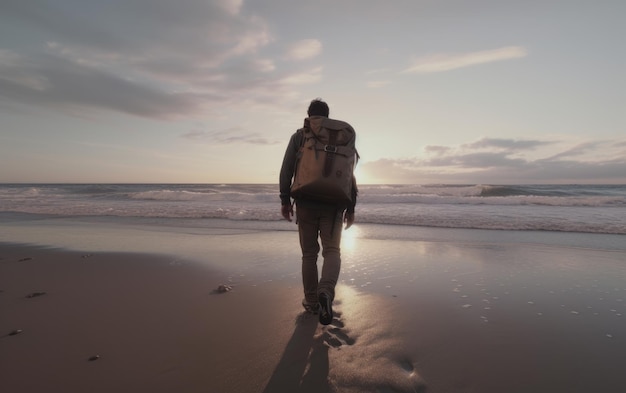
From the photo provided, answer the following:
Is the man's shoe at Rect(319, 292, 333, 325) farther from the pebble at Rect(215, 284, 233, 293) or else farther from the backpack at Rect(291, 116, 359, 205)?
the pebble at Rect(215, 284, 233, 293)

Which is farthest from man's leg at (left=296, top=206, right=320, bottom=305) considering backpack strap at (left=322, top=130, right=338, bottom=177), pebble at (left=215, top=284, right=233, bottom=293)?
pebble at (left=215, top=284, right=233, bottom=293)

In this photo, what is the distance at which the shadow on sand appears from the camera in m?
2.12

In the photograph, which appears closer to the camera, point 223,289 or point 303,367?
point 303,367

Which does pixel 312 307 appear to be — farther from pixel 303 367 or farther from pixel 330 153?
pixel 330 153

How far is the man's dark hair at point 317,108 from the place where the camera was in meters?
3.27

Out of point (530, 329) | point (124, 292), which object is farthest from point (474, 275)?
point (124, 292)

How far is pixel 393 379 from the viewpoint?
7.28ft

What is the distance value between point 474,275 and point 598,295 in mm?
1322

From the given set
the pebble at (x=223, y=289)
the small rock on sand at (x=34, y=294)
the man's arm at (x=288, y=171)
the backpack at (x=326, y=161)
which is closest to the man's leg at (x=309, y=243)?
the man's arm at (x=288, y=171)

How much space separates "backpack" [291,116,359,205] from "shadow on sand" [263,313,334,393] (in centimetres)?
117

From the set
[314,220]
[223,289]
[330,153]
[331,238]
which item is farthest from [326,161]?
[223,289]

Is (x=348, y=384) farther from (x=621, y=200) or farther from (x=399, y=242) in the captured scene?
(x=621, y=200)

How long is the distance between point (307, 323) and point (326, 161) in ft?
4.87

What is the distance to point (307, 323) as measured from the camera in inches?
123
